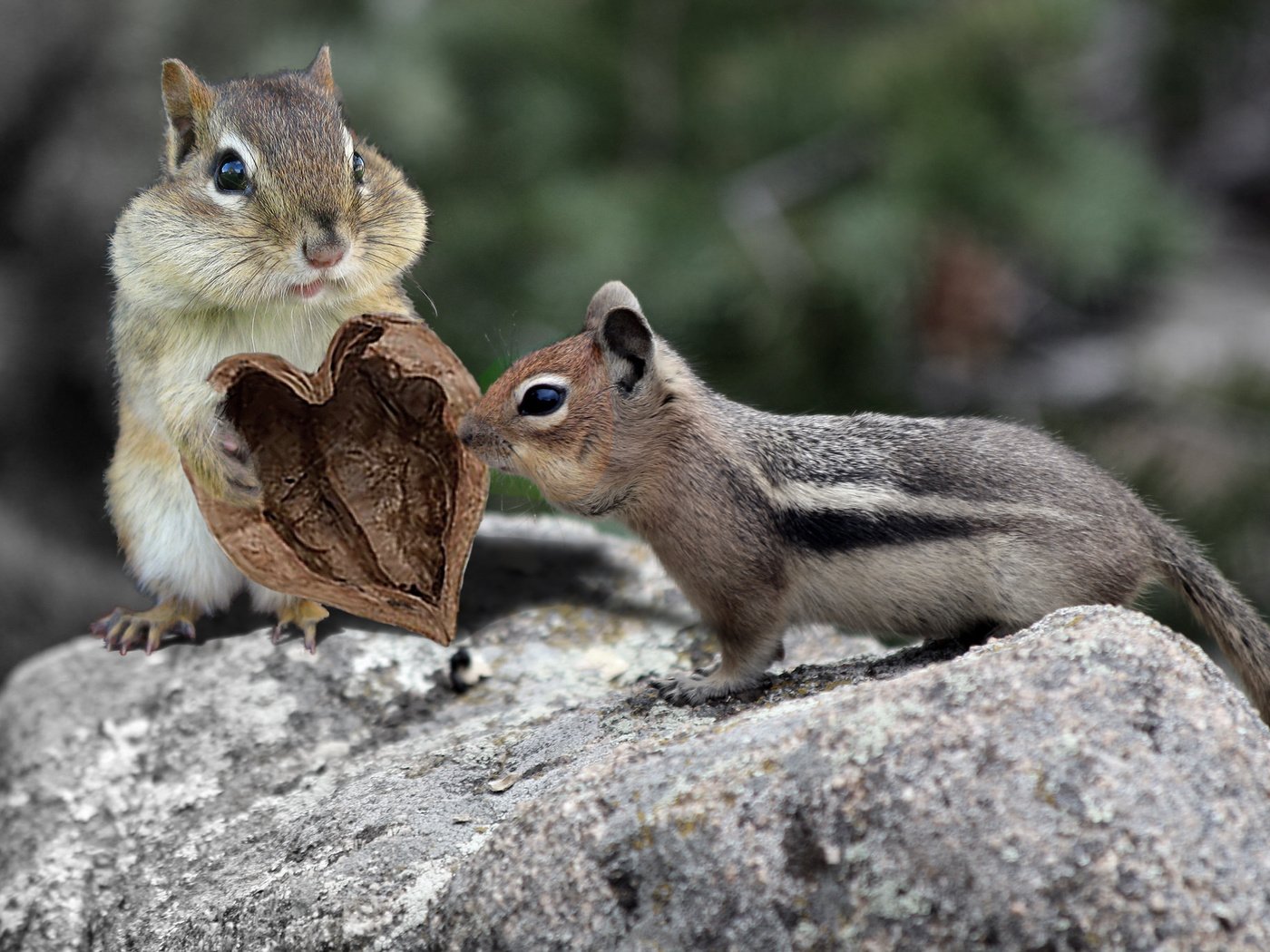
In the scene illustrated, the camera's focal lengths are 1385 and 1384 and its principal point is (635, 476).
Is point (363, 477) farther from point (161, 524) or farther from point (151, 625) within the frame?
point (151, 625)

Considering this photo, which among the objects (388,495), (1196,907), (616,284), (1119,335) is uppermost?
(616,284)

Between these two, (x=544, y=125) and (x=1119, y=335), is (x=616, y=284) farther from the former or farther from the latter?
(x=1119, y=335)

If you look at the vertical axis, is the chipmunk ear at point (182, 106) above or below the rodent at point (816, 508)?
above

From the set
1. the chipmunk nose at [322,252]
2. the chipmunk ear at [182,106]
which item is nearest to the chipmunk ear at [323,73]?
the chipmunk ear at [182,106]

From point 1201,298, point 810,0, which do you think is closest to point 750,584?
point 810,0

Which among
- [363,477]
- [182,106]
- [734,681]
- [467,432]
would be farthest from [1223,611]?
[182,106]

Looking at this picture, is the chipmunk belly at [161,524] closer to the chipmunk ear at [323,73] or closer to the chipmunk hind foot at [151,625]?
the chipmunk hind foot at [151,625]

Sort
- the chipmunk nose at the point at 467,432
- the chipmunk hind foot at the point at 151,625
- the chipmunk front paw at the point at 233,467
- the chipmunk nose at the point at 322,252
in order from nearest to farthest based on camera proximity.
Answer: the chipmunk nose at the point at 322,252
the chipmunk front paw at the point at 233,467
the chipmunk nose at the point at 467,432
the chipmunk hind foot at the point at 151,625
